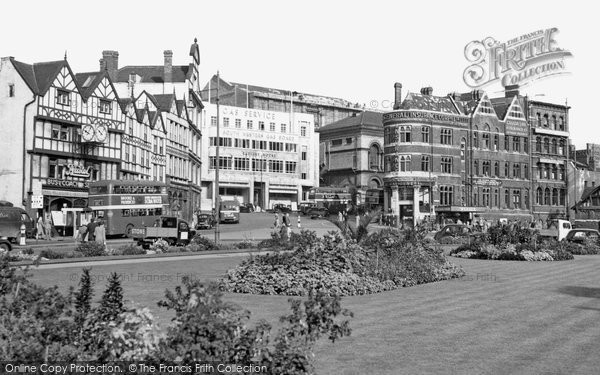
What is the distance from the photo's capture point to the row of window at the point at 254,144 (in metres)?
99.2

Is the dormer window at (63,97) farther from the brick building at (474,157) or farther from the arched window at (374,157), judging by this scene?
the arched window at (374,157)

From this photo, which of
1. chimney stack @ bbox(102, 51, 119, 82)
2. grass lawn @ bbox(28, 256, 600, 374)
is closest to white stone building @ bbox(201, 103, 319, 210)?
chimney stack @ bbox(102, 51, 119, 82)

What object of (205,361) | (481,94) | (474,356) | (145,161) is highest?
(481,94)

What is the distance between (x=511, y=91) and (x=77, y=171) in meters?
60.1

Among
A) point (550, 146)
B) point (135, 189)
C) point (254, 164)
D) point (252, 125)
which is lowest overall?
point (135, 189)

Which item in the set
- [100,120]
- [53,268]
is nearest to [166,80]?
[100,120]

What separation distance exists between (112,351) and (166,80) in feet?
253

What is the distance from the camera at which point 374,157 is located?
106750mm

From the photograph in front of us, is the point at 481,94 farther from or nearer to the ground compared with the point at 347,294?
farther from the ground

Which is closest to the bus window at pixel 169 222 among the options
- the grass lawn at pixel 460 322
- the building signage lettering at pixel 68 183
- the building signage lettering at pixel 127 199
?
the building signage lettering at pixel 127 199

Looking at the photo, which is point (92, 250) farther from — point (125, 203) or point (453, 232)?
point (453, 232)

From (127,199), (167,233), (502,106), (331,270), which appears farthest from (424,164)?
(331,270)

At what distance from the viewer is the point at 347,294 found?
16.2 metres

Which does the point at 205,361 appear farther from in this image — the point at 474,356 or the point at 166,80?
the point at 166,80
